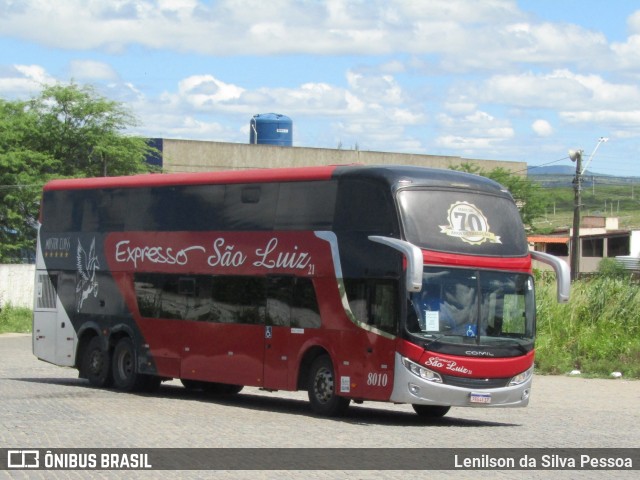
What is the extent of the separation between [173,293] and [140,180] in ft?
8.27

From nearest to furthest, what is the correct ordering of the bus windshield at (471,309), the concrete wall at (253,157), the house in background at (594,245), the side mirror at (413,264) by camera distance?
the side mirror at (413,264) → the bus windshield at (471,309) → the concrete wall at (253,157) → the house in background at (594,245)

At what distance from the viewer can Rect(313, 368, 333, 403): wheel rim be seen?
19.7m

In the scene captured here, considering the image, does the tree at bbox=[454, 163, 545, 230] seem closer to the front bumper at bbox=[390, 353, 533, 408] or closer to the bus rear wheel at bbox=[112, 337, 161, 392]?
the bus rear wheel at bbox=[112, 337, 161, 392]

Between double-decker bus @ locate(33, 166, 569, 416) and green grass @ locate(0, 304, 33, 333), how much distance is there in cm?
2630

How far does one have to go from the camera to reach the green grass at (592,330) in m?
31.9

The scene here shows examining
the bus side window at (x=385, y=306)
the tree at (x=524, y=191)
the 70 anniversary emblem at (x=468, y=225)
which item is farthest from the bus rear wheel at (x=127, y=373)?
the tree at (x=524, y=191)

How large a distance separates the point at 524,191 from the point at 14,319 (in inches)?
1537

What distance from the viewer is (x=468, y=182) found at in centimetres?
1969

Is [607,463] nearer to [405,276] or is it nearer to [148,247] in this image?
[405,276]

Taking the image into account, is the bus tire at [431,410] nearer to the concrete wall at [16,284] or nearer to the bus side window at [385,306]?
the bus side window at [385,306]

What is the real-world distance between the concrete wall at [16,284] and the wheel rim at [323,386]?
34570mm

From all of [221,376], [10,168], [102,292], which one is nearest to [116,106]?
[10,168]

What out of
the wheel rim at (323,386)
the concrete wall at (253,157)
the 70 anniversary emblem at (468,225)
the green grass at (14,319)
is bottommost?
the green grass at (14,319)

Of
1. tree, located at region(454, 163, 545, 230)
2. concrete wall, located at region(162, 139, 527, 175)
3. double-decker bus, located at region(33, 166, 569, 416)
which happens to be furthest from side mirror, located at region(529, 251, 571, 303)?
tree, located at region(454, 163, 545, 230)
